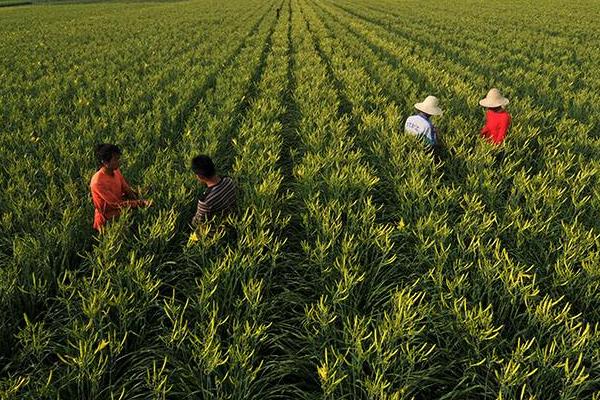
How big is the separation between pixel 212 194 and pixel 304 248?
100cm

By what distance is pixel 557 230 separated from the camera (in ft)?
12.5

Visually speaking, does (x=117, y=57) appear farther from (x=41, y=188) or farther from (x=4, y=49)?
(x=41, y=188)

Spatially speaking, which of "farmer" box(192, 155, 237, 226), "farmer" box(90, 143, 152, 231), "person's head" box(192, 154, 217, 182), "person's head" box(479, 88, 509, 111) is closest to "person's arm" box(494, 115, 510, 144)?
"person's head" box(479, 88, 509, 111)

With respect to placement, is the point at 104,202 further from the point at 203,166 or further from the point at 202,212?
the point at 203,166

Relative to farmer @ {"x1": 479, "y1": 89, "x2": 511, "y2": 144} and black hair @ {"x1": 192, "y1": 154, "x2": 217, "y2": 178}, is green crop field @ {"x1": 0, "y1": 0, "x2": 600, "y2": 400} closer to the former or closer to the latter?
farmer @ {"x1": 479, "y1": 89, "x2": 511, "y2": 144}

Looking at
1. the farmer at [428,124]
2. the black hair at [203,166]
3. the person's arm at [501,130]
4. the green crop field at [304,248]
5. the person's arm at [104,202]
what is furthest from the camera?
the person's arm at [501,130]

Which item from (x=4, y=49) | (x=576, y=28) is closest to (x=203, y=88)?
(x=4, y=49)

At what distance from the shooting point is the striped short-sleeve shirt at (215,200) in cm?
364

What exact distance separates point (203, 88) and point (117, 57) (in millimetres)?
5263

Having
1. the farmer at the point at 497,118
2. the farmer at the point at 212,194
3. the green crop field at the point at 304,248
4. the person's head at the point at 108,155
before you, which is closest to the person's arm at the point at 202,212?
the farmer at the point at 212,194

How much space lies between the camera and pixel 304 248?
326cm

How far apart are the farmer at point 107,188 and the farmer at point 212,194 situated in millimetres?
547

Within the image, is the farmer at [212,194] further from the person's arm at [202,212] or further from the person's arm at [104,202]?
the person's arm at [104,202]

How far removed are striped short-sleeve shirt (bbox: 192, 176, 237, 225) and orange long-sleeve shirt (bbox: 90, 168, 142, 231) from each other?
0.67 m
